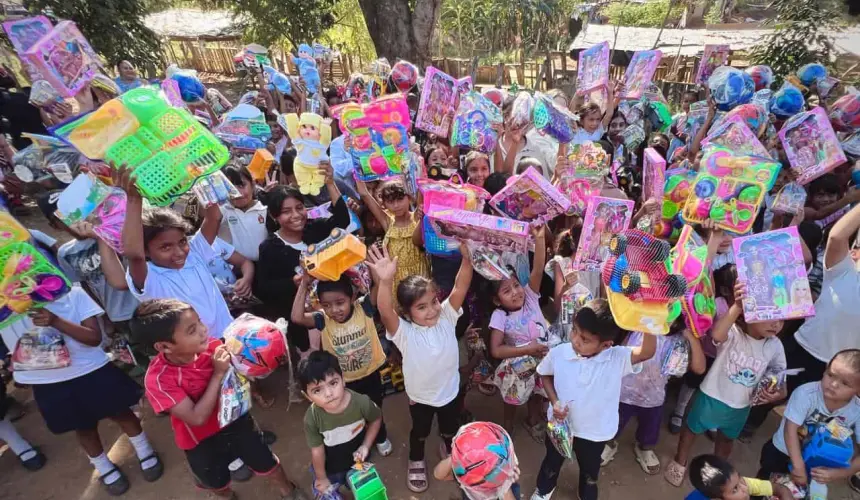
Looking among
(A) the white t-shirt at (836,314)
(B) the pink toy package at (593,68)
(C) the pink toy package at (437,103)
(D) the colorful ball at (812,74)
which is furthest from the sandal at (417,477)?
(D) the colorful ball at (812,74)

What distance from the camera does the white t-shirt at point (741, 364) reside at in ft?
7.63

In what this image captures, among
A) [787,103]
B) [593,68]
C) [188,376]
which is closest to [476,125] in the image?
[593,68]

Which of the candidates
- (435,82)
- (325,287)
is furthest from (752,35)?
(325,287)

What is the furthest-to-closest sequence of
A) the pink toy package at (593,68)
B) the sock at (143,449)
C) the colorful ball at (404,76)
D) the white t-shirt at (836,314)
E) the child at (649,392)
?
the colorful ball at (404,76), the pink toy package at (593,68), the sock at (143,449), the white t-shirt at (836,314), the child at (649,392)

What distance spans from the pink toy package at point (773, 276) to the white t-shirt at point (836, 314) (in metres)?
0.60

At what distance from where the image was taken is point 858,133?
3.62 m

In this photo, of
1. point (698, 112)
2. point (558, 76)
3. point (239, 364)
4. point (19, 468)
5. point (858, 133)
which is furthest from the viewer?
point (558, 76)

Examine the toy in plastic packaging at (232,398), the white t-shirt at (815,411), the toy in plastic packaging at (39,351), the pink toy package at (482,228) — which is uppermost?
the pink toy package at (482,228)

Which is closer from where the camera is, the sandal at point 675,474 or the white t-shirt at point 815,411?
the white t-shirt at point 815,411

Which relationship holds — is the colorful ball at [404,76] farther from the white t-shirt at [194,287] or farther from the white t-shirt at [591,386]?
the white t-shirt at [591,386]

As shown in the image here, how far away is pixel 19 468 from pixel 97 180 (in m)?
2.29

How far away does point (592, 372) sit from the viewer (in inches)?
84.8

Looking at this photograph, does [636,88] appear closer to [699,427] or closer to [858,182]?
[858,182]

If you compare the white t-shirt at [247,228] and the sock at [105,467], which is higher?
the white t-shirt at [247,228]
